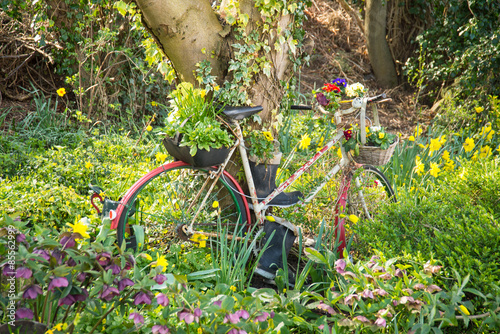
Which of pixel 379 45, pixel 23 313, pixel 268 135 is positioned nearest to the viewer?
pixel 23 313

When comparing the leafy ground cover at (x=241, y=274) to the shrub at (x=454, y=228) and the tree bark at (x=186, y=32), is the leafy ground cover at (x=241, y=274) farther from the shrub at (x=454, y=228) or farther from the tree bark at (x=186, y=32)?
the tree bark at (x=186, y=32)

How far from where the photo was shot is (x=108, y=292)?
4.65 feet

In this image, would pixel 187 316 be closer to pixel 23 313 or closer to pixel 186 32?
pixel 23 313

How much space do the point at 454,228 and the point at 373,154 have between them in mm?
663

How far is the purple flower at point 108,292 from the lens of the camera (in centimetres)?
142

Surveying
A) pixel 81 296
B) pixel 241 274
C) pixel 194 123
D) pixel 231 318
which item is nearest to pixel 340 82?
pixel 194 123

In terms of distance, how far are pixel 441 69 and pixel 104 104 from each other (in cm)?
417

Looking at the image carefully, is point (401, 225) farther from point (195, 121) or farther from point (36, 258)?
point (36, 258)

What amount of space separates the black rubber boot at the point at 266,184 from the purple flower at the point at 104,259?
4.08ft

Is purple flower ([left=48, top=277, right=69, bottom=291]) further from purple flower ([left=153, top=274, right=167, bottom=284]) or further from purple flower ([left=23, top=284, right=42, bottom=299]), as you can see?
purple flower ([left=153, top=274, right=167, bottom=284])

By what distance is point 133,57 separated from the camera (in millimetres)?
4676

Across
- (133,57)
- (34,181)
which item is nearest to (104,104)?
(133,57)

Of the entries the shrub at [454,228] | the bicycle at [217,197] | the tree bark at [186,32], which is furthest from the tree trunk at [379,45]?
the tree bark at [186,32]

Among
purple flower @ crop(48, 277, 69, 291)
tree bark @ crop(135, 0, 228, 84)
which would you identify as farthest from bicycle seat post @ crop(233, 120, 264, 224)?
purple flower @ crop(48, 277, 69, 291)
